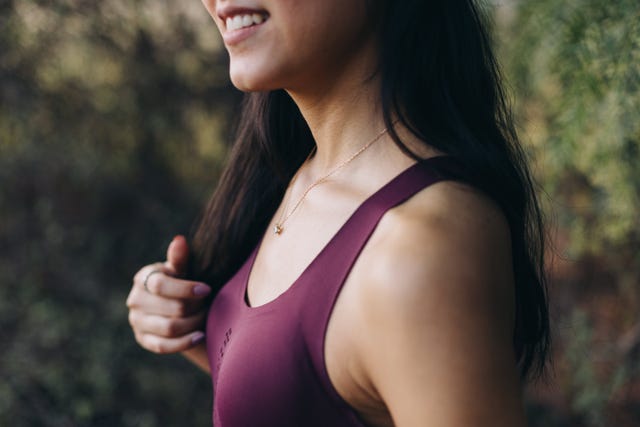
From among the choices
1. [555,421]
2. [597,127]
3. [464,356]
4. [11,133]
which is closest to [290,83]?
[464,356]

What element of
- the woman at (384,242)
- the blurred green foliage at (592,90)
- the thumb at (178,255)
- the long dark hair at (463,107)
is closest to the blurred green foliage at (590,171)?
the blurred green foliage at (592,90)

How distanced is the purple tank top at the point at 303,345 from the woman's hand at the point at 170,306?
17.3 inches

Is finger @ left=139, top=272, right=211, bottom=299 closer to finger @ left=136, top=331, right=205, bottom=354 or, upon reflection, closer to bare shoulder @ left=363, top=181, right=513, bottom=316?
finger @ left=136, top=331, right=205, bottom=354

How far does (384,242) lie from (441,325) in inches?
5.4

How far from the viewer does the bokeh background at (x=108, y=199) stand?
320 cm

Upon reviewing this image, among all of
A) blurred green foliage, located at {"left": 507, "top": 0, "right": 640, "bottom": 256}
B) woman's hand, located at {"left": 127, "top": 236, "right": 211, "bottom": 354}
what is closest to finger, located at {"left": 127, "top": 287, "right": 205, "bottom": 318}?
woman's hand, located at {"left": 127, "top": 236, "right": 211, "bottom": 354}

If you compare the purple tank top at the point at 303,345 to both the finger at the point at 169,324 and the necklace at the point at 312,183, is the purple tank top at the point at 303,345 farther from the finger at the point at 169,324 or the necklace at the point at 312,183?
the finger at the point at 169,324

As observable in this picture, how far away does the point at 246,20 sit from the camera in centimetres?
109

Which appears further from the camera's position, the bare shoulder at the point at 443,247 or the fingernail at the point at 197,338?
→ the fingernail at the point at 197,338

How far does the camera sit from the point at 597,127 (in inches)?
71.0

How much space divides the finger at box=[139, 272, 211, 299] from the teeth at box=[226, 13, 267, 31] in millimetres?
575

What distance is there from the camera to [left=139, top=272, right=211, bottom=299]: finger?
145 cm

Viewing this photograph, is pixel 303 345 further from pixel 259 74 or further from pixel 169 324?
pixel 169 324

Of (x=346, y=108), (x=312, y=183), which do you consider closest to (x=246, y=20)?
(x=346, y=108)
